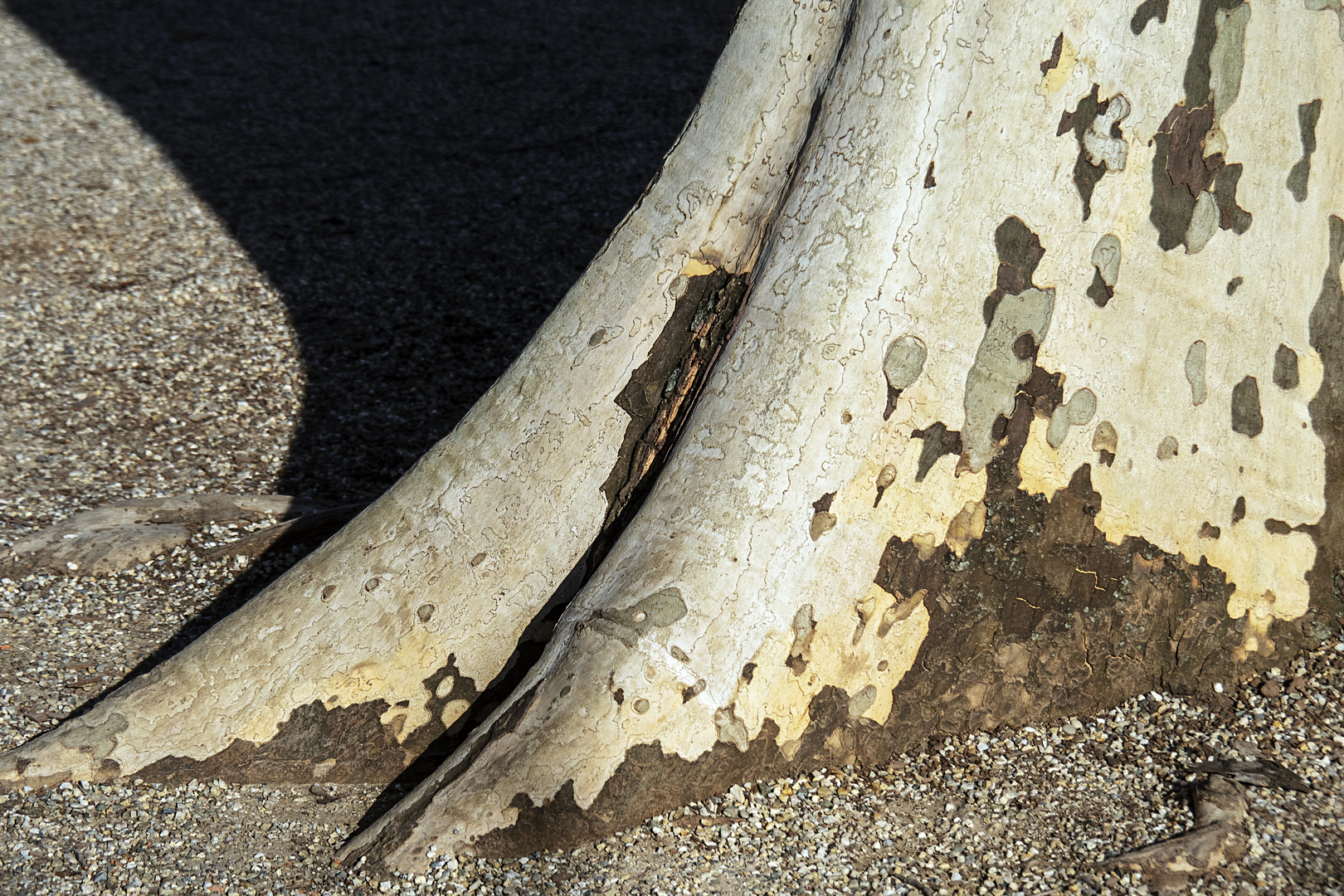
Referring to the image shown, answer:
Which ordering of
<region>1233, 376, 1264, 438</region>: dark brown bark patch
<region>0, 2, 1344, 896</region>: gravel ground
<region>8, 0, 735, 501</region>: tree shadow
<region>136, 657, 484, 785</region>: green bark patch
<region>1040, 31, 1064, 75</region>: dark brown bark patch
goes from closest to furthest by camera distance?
<region>1040, 31, 1064, 75</region>: dark brown bark patch, <region>0, 2, 1344, 896</region>: gravel ground, <region>1233, 376, 1264, 438</region>: dark brown bark patch, <region>136, 657, 484, 785</region>: green bark patch, <region>8, 0, 735, 501</region>: tree shadow

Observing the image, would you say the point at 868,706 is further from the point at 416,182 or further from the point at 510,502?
the point at 416,182

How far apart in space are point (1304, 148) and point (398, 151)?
6413mm

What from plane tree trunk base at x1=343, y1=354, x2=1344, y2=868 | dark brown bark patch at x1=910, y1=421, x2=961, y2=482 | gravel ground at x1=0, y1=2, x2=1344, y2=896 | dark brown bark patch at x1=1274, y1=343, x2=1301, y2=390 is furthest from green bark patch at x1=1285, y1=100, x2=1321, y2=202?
gravel ground at x1=0, y1=2, x2=1344, y2=896

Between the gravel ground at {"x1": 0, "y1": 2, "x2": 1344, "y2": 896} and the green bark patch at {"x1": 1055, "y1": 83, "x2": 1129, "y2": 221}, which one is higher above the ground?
the green bark patch at {"x1": 1055, "y1": 83, "x2": 1129, "y2": 221}

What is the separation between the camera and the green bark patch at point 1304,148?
2.32 m

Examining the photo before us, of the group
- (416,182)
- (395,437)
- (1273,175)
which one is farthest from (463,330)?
(1273,175)

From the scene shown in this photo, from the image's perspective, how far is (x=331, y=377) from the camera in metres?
5.11

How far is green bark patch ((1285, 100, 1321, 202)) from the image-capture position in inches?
91.2

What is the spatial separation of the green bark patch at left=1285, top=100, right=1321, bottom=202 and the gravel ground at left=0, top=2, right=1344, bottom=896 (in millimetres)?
1027

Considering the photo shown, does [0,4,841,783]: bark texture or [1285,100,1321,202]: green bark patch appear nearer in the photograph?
[1285,100,1321,202]: green bark patch

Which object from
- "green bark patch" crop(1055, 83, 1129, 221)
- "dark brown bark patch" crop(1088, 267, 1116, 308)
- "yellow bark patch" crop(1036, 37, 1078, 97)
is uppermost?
"yellow bark patch" crop(1036, 37, 1078, 97)

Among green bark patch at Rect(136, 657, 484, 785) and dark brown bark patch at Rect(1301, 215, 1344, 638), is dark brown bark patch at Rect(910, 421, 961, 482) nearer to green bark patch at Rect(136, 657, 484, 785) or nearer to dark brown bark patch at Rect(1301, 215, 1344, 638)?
dark brown bark patch at Rect(1301, 215, 1344, 638)

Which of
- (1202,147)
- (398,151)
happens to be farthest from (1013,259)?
(398,151)

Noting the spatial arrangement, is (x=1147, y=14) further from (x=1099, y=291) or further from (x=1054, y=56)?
(x=1099, y=291)
